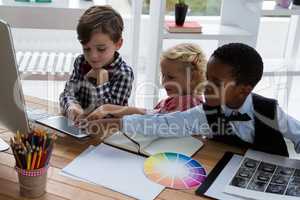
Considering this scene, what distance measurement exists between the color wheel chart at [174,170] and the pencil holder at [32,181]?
0.28 meters

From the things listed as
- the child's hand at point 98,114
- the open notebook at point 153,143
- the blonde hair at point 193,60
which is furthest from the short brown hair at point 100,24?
the open notebook at point 153,143

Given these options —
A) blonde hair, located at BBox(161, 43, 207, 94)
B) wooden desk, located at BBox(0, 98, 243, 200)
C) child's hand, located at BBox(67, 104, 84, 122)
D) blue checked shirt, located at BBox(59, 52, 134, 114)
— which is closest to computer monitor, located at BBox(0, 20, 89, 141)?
wooden desk, located at BBox(0, 98, 243, 200)

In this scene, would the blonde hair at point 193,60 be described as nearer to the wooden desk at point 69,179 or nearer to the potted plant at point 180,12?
the wooden desk at point 69,179

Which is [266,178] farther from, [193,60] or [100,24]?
[100,24]

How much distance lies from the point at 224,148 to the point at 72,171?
0.50 metres

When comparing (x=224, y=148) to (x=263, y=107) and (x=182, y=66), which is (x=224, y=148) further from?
(x=182, y=66)

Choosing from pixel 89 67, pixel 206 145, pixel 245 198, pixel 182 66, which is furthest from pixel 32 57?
pixel 245 198

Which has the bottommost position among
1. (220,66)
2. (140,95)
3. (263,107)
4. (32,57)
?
(140,95)

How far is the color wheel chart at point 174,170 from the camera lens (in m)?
1.12

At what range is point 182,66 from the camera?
1.62 meters

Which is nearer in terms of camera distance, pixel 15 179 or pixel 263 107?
pixel 15 179

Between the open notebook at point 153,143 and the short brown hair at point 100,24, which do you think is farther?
the short brown hair at point 100,24

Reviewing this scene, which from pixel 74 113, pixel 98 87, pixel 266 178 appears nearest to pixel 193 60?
pixel 98 87

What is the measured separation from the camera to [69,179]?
1116 mm
